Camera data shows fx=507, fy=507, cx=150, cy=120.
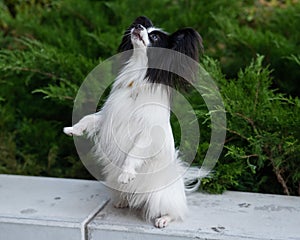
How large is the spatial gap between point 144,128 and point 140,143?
0.05 m

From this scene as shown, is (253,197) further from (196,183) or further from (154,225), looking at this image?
(154,225)

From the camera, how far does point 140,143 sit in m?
1.60

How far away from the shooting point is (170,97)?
5.45 feet

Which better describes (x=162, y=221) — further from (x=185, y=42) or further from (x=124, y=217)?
(x=185, y=42)

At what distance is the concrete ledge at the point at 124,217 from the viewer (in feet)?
5.57

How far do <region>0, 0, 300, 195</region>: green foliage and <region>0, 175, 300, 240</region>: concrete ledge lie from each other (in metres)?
0.15

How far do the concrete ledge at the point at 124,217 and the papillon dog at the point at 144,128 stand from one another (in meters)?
0.08

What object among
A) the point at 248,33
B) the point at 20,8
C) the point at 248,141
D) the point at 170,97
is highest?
the point at 20,8

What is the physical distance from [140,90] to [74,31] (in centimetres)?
157

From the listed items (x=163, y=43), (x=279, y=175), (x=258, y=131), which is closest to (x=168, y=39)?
(x=163, y=43)

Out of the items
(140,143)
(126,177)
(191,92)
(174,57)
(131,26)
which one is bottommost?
(126,177)

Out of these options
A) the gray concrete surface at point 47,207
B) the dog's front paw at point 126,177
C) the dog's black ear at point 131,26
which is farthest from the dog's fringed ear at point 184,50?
the gray concrete surface at point 47,207

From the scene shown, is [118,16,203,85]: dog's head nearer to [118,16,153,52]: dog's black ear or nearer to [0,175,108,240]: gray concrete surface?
[118,16,153,52]: dog's black ear

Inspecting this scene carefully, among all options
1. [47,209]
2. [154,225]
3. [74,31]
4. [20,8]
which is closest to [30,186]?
[47,209]
